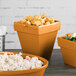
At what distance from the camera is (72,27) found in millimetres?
3322

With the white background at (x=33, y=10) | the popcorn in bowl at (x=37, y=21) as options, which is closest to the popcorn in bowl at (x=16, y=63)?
the popcorn in bowl at (x=37, y=21)

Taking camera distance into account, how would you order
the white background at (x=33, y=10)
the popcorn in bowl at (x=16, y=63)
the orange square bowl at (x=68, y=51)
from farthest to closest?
the white background at (x=33, y=10) → the orange square bowl at (x=68, y=51) → the popcorn in bowl at (x=16, y=63)

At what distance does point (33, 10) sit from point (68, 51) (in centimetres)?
185

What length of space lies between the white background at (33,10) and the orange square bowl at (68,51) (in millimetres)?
1798

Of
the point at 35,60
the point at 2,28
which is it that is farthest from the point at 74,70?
the point at 2,28

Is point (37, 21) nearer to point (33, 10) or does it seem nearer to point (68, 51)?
point (68, 51)

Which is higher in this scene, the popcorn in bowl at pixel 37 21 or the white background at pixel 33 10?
the popcorn in bowl at pixel 37 21

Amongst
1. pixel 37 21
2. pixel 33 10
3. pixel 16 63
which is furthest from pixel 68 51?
pixel 33 10

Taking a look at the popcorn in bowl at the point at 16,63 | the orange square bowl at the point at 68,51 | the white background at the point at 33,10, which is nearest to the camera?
the popcorn in bowl at the point at 16,63

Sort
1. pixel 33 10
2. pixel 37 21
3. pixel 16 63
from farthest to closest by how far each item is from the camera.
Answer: pixel 33 10 < pixel 37 21 < pixel 16 63

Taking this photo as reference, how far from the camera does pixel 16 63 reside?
1.14m

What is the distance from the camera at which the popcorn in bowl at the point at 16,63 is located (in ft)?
3.55

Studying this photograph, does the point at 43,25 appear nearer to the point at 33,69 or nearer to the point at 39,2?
the point at 33,69

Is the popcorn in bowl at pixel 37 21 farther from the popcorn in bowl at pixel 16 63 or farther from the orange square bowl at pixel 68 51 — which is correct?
the popcorn in bowl at pixel 16 63
